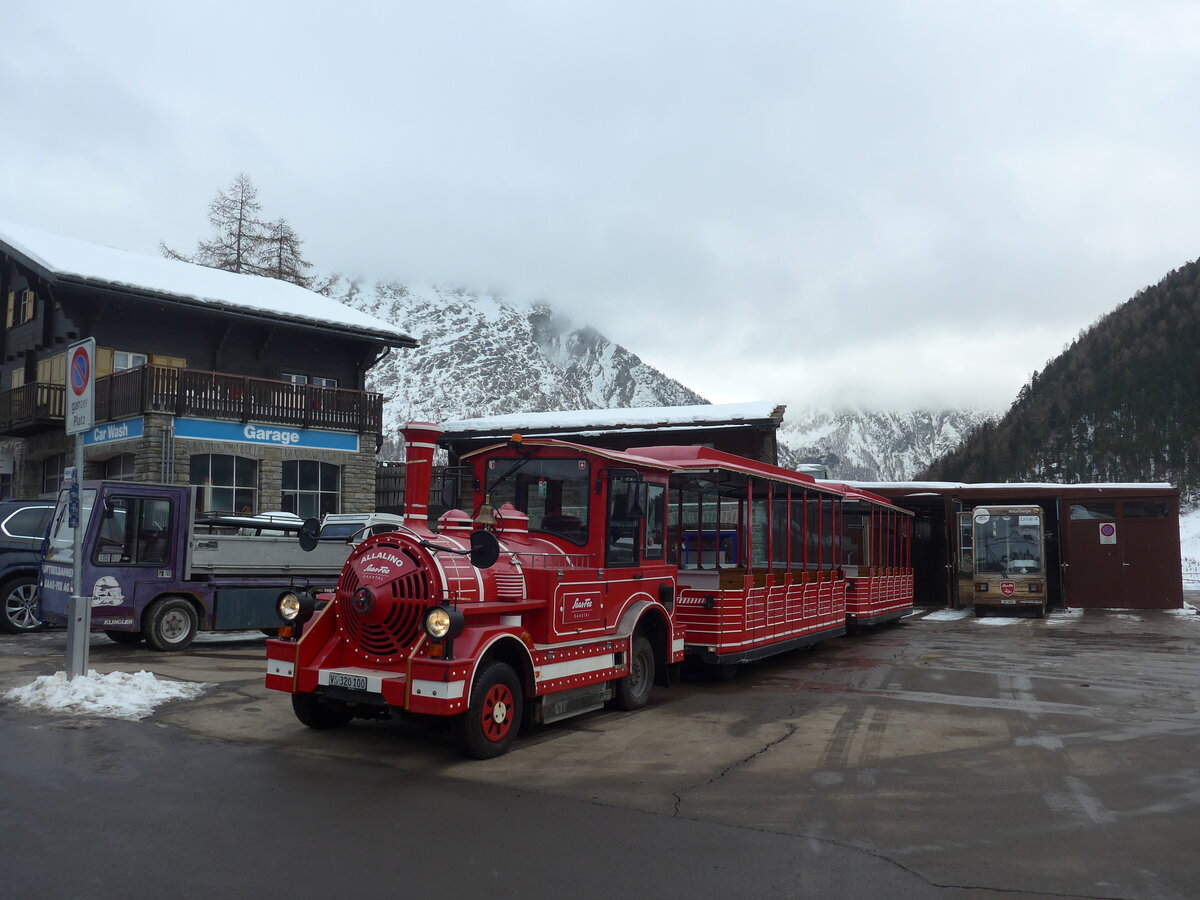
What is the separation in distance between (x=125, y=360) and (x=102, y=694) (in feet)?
59.3

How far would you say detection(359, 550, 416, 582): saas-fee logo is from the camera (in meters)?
7.24

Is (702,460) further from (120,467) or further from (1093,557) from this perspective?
(120,467)

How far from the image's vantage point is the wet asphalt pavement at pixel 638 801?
471 cm

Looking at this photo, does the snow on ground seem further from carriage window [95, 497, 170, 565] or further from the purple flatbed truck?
carriage window [95, 497, 170, 565]

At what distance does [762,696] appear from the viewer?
10.4m

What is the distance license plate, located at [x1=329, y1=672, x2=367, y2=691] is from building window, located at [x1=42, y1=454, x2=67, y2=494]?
72.1ft

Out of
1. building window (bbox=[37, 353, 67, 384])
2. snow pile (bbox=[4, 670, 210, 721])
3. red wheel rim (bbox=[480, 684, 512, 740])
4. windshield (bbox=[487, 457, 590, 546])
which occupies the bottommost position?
snow pile (bbox=[4, 670, 210, 721])

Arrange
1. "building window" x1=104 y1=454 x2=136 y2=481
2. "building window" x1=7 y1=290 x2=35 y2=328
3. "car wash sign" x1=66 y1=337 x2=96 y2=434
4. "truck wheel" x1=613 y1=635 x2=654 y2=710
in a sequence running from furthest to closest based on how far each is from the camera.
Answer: "building window" x1=7 y1=290 x2=35 y2=328 < "building window" x1=104 y1=454 x2=136 y2=481 < "car wash sign" x1=66 y1=337 x2=96 y2=434 < "truck wheel" x1=613 y1=635 x2=654 y2=710

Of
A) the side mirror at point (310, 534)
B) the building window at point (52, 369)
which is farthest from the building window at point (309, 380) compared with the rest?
the side mirror at point (310, 534)

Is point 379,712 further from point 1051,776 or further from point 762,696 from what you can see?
point 1051,776

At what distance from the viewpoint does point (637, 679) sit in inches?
371

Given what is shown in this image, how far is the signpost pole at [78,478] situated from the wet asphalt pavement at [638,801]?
69 cm

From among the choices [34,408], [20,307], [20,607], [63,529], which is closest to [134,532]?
[63,529]

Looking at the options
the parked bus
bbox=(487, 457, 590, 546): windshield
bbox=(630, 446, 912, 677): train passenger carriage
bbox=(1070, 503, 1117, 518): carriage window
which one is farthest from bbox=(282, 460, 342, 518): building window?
bbox=(1070, 503, 1117, 518): carriage window
